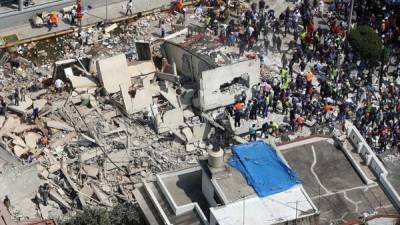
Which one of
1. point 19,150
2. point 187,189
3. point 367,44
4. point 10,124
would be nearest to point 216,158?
point 187,189

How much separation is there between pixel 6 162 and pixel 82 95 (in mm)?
5960

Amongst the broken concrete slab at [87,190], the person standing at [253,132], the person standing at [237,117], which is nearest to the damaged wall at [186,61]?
the person standing at [237,117]

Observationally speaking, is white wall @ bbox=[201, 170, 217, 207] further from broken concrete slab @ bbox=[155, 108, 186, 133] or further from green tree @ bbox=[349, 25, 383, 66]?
green tree @ bbox=[349, 25, 383, 66]

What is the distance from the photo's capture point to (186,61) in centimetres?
4203

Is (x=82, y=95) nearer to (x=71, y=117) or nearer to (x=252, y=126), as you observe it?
(x=71, y=117)

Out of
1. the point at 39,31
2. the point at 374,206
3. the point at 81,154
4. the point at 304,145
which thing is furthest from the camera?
the point at 39,31

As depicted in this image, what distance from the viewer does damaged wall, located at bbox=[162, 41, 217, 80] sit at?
40.8 meters

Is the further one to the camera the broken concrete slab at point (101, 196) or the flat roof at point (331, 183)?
the broken concrete slab at point (101, 196)

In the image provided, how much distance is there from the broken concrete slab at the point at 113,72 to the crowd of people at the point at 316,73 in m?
5.49

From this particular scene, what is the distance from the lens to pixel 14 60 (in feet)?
143

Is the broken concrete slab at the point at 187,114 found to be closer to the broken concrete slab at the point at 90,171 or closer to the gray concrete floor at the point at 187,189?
the broken concrete slab at the point at 90,171

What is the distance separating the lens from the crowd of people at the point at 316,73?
39.5 meters

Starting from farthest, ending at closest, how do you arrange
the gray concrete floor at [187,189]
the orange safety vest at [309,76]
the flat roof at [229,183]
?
the orange safety vest at [309,76] → the gray concrete floor at [187,189] → the flat roof at [229,183]

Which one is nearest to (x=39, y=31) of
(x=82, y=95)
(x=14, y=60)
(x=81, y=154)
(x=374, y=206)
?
(x=14, y=60)
